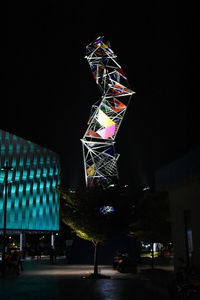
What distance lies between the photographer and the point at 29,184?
70.2 m

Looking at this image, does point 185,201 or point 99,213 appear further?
point 99,213

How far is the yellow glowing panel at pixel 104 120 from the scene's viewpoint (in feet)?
116

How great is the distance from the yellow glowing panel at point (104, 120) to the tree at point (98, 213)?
10827 millimetres

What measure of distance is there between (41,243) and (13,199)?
3135cm

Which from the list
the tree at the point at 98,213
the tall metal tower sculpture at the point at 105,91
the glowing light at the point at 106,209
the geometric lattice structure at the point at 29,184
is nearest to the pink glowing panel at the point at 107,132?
the tall metal tower sculpture at the point at 105,91

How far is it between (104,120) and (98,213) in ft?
41.5

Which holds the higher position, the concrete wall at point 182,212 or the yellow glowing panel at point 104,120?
the yellow glowing panel at point 104,120

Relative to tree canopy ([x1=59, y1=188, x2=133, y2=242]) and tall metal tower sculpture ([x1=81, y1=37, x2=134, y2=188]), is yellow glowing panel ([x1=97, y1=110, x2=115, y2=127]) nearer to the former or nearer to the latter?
tall metal tower sculpture ([x1=81, y1=37, x2=134, y2=188])

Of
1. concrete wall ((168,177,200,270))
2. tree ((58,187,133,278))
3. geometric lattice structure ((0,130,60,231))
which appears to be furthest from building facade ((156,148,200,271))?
geometric lattice structure ((0,130,60,231))

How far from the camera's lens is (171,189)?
1897 centimetres

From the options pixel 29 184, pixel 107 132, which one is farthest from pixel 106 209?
pixel 29 184

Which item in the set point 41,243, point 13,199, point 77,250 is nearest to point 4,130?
point 13,199

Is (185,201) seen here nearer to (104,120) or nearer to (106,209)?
(106,209)

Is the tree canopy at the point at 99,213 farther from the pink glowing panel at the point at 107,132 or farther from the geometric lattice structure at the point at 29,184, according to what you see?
the geometric lattice structure at the point at 29,184
